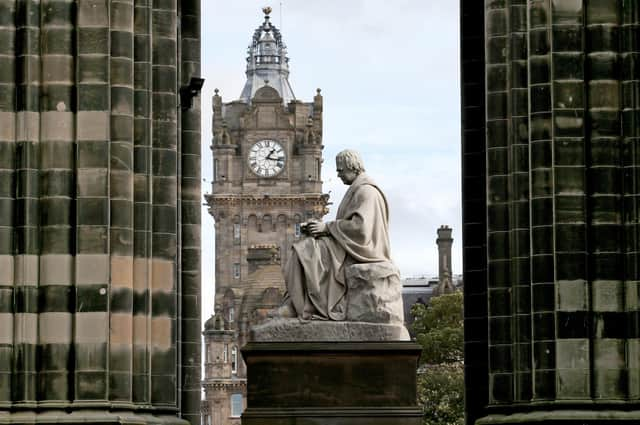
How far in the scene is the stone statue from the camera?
131 feet

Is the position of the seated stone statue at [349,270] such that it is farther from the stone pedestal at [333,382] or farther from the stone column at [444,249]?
the stone column at [444,249]

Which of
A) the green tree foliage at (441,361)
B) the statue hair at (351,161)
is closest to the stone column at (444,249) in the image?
the green tree foliage at (441,361)

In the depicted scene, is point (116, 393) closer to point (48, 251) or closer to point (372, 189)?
point (48, 251)

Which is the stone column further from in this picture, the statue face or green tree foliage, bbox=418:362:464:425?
the statue face

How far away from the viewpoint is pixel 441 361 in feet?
322

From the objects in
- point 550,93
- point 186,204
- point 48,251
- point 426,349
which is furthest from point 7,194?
point 426,349

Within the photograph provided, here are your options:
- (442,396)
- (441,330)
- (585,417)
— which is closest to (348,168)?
(585,417)

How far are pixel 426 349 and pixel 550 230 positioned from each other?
5913 cm

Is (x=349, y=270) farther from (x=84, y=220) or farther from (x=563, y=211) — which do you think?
(x=84, y=220)

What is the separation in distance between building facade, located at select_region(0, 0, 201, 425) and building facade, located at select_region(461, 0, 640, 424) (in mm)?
4958

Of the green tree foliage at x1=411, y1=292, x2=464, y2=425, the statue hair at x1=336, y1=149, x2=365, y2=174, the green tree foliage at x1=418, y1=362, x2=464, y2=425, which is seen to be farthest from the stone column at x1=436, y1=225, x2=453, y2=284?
the statue hair at x1=336, y1=149, x2=365, y2=174

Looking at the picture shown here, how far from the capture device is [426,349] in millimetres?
97500

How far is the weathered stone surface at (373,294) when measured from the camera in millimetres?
39750

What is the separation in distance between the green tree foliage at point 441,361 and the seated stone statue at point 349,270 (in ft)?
155
